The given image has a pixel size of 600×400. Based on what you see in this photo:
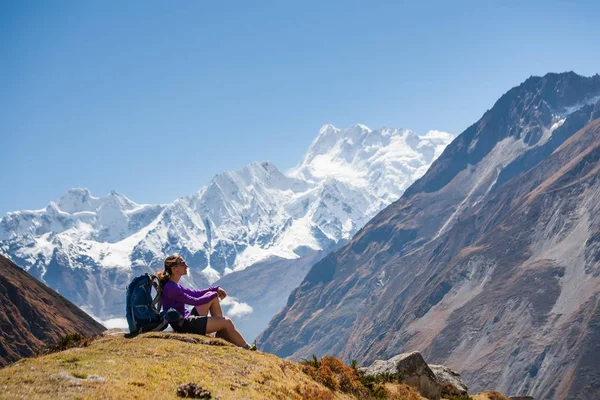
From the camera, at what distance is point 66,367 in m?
14.3

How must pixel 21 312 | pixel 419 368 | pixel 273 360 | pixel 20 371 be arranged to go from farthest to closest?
1. pixel 21 312
2. pixel 419 368
3. pixel 273 360
4. pixel 20 371

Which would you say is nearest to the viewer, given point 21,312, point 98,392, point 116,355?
point 98,392

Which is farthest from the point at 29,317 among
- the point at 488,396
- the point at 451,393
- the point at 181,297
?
the point at 181,297

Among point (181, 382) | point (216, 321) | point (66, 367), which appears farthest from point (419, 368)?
point (66, 367)

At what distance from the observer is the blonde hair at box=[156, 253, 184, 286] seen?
1898 cm

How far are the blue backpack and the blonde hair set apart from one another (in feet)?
0.66

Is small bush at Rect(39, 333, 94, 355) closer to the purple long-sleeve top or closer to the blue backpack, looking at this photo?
the blue backpack

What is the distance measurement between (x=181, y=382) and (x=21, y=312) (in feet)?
463

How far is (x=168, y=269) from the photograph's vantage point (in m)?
19.2

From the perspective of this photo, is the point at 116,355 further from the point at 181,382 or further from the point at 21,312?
the point at 21,312

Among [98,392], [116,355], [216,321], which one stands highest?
[216,321]

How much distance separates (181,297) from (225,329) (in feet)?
6.32

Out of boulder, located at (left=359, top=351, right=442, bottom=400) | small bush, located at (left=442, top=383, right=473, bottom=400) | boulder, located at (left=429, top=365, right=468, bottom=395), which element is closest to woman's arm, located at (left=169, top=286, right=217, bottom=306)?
boulder, located at (left=359, top=351, right=442, bottom=400)

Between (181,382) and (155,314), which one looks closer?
(181,382)
